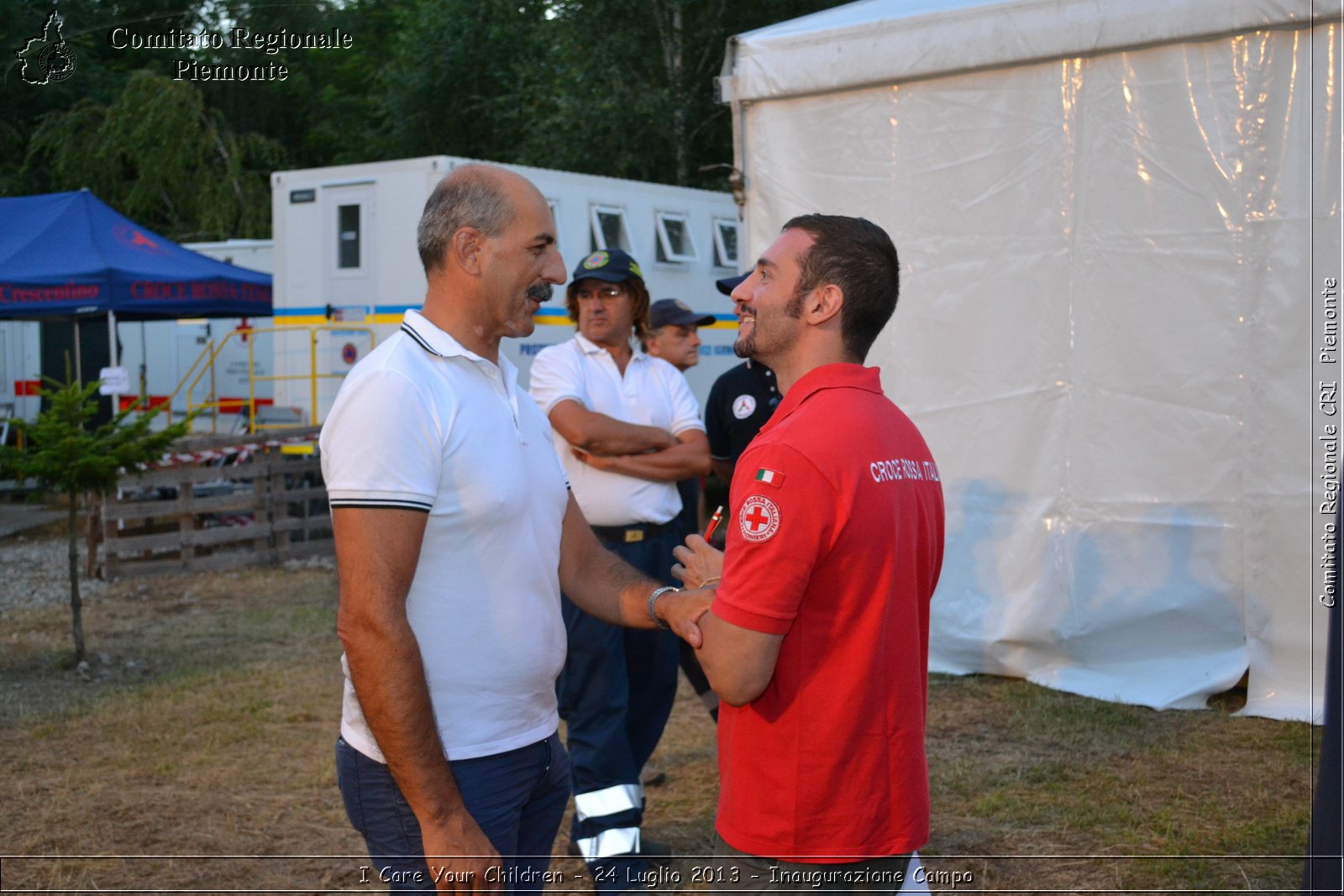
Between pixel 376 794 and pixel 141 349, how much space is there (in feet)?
62.7

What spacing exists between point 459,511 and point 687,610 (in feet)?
1.63

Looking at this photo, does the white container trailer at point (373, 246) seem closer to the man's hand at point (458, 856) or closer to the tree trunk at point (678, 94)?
the tree trunk at point (678, 94)

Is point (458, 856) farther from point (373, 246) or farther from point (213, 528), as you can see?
point (373, 246)

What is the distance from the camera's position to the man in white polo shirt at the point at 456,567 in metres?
2.06

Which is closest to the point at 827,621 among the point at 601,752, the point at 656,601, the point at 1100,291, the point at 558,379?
the point at 656,601

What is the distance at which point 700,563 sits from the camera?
2.43 meters

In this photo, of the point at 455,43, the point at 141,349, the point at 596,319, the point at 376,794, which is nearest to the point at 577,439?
the point at 596,319

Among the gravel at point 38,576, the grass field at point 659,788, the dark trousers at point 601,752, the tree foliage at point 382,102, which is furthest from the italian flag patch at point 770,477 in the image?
the tree foliage at point 382,102

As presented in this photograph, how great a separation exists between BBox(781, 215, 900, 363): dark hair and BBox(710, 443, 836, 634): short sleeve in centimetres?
35

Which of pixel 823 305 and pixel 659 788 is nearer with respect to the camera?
pixel 823 305

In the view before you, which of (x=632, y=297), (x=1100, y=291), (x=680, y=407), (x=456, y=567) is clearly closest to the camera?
(x=456, y=567)

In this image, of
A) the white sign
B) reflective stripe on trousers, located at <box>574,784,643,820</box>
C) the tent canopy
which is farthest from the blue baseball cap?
the tent canopy

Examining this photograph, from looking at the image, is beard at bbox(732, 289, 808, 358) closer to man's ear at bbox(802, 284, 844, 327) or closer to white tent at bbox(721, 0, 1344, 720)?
man's ear at bbox(802, 284, 844, 327)

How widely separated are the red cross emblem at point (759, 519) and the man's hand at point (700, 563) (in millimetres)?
360
